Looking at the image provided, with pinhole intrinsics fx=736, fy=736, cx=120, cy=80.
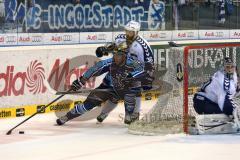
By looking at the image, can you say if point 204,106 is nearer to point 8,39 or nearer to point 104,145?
point 104,145

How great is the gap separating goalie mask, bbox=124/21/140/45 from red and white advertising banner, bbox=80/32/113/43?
2.75 meters

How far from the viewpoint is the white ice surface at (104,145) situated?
25.2 feet

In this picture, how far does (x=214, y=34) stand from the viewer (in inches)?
623

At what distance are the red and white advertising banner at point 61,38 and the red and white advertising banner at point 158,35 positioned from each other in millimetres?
1976

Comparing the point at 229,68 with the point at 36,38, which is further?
the point at 36,38

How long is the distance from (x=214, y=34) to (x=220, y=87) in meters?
6.71

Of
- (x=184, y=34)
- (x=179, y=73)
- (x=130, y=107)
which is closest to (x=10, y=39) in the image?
(x=130, y=107)

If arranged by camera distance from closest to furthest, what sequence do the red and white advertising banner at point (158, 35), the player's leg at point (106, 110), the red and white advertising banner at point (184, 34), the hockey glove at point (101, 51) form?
the hockey glove at point (101, 51) < the player's leg at point (106, 110) < the red and white advertising banner at point (158, 35) < the red and white advertising banner at point (184, 34)

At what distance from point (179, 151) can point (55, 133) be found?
212cm

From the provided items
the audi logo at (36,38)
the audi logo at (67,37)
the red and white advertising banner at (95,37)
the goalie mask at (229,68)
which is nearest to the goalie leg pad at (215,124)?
the goalie mask at (229,68)

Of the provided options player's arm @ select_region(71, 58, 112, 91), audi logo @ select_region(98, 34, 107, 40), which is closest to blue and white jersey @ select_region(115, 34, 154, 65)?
player's arm @ select_region(71, 58, 112, 91)

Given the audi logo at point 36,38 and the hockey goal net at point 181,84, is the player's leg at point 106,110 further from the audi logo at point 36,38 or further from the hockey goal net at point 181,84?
the audi logo at point 36,38

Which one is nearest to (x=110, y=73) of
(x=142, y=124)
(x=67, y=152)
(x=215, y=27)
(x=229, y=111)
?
(x=142, y=124)

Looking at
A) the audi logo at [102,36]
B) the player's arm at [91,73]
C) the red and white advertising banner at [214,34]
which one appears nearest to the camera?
the player's arm at [91,73]
